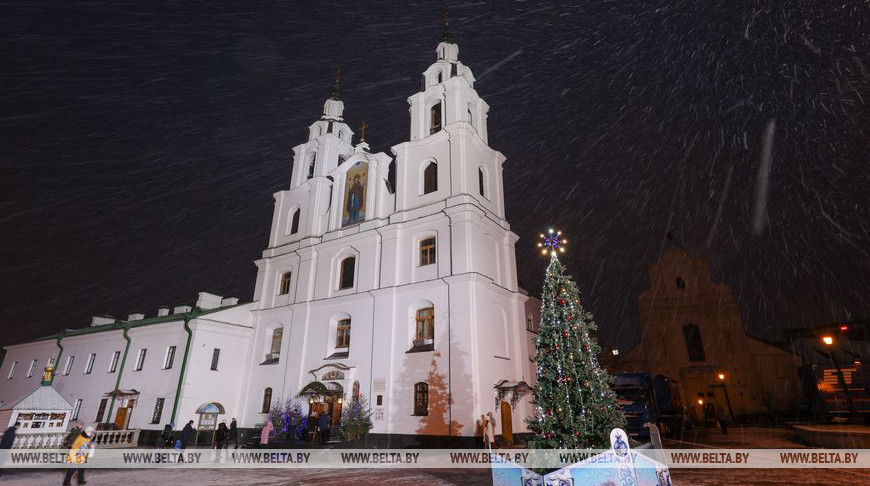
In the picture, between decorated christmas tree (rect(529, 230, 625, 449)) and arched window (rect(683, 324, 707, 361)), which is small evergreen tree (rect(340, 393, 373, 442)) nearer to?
decorated christmas tree (rect(529, 230, 625, 449))

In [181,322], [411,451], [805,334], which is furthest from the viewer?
[805,334]

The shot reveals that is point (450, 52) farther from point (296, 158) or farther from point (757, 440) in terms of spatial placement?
point (757, 440)

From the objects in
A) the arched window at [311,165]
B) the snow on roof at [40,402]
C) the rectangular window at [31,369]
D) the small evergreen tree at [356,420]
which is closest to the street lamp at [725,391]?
the small evergreen tree at [356,420]

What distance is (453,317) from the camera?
1939 cm

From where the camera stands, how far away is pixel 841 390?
2003 cm

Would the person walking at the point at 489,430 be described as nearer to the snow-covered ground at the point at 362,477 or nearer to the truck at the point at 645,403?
the snow-covered ground at the point at 362,477

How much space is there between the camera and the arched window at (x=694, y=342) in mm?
32312

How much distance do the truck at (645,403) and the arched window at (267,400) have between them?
61.2 ft

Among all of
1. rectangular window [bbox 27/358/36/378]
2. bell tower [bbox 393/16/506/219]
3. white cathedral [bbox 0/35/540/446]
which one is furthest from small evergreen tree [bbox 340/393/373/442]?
rectangular window [bbox 27/358/36/378]

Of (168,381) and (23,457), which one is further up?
(168,381)

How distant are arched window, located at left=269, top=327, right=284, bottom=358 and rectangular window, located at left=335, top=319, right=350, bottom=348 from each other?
4.60m

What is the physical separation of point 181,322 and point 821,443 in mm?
31352

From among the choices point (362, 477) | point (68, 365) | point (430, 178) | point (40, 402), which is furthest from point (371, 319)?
point (68, 365)

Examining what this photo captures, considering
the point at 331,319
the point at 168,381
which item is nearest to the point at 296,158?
the point at 331,319
